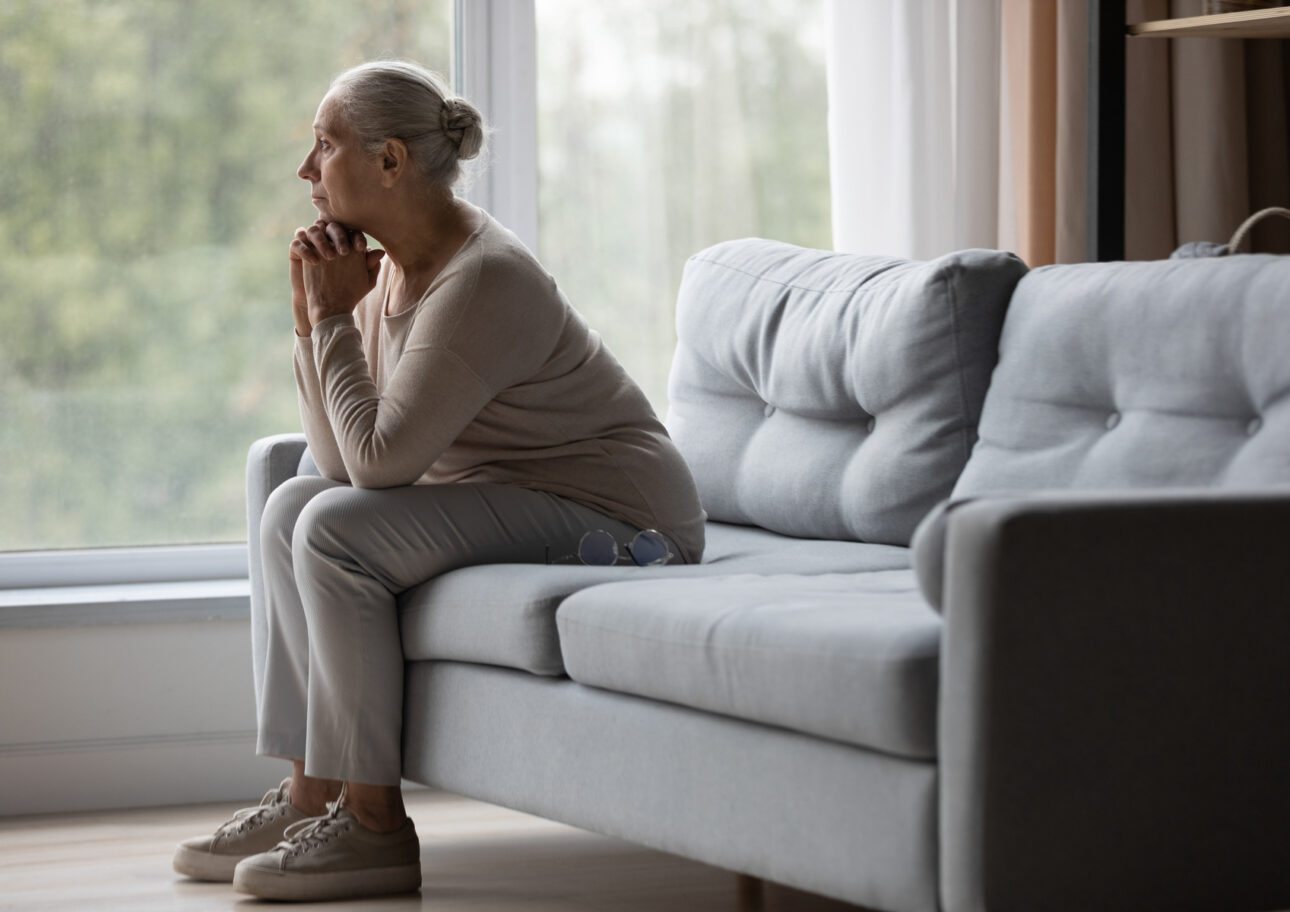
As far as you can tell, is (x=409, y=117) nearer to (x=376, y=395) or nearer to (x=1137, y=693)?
(x=376, y=395)

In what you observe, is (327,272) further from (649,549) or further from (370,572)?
(649,549)

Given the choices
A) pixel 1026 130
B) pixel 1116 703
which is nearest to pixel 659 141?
pixel 1026 130

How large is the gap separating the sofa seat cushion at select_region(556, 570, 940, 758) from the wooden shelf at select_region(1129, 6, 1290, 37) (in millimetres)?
1264

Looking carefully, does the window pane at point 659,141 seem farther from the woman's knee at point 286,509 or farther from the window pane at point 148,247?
the woman's knee at point 286,509

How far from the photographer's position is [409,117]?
7.91 feet

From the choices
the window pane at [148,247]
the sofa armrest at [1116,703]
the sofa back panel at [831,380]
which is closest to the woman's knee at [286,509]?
the sofa back panel at [831,380]

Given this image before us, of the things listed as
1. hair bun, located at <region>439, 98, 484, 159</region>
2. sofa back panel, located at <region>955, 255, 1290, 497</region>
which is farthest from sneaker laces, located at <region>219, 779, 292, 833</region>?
sofa back panel, located at <region>955, 255, 1290, 497</region>

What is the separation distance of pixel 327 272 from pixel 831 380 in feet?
2.47

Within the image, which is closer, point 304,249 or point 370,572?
point 370,572

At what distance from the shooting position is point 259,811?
2439mm

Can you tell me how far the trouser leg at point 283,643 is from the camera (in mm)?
2342

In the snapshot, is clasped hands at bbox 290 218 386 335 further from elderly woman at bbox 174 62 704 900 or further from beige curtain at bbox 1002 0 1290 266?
beige curtain at bbox 1002 0 1290 266

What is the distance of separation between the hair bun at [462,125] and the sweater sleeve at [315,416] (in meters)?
0.35

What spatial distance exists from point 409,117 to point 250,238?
38.7 inches
